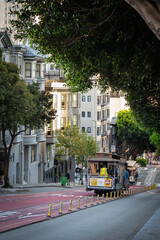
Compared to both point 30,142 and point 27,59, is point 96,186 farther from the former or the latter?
point 27,59

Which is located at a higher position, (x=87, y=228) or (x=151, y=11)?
(x=151, y=11)

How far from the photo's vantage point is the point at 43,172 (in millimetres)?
62000

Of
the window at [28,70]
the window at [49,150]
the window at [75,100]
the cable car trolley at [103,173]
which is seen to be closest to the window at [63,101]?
the window at [75,100]

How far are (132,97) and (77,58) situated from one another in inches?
349

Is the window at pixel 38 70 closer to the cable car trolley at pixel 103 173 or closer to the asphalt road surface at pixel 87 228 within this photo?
the cable car trolley at pixel 103 173

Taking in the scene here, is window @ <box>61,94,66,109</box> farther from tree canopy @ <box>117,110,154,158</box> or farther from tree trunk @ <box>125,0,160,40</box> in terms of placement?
tree trunk @ <box>125,0,160,40</box>

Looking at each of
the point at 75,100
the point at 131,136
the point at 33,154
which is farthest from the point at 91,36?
the point at 131,136

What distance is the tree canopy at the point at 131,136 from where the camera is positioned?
321ft

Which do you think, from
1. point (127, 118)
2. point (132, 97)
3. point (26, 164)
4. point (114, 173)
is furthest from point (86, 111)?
point (132, 97)

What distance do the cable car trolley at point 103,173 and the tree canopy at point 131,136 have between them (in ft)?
194

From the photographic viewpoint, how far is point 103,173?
121ft

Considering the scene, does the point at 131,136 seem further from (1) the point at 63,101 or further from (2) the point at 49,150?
(2) the point at 49,150

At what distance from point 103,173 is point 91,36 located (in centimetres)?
2101

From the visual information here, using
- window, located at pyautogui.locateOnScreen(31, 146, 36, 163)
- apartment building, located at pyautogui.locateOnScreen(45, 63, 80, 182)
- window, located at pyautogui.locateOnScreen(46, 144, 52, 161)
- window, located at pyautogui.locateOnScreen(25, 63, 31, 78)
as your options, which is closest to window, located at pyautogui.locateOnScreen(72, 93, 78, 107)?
apartment building, located at pyautogui.locateOnScreen(45, 63, 80, 182)
